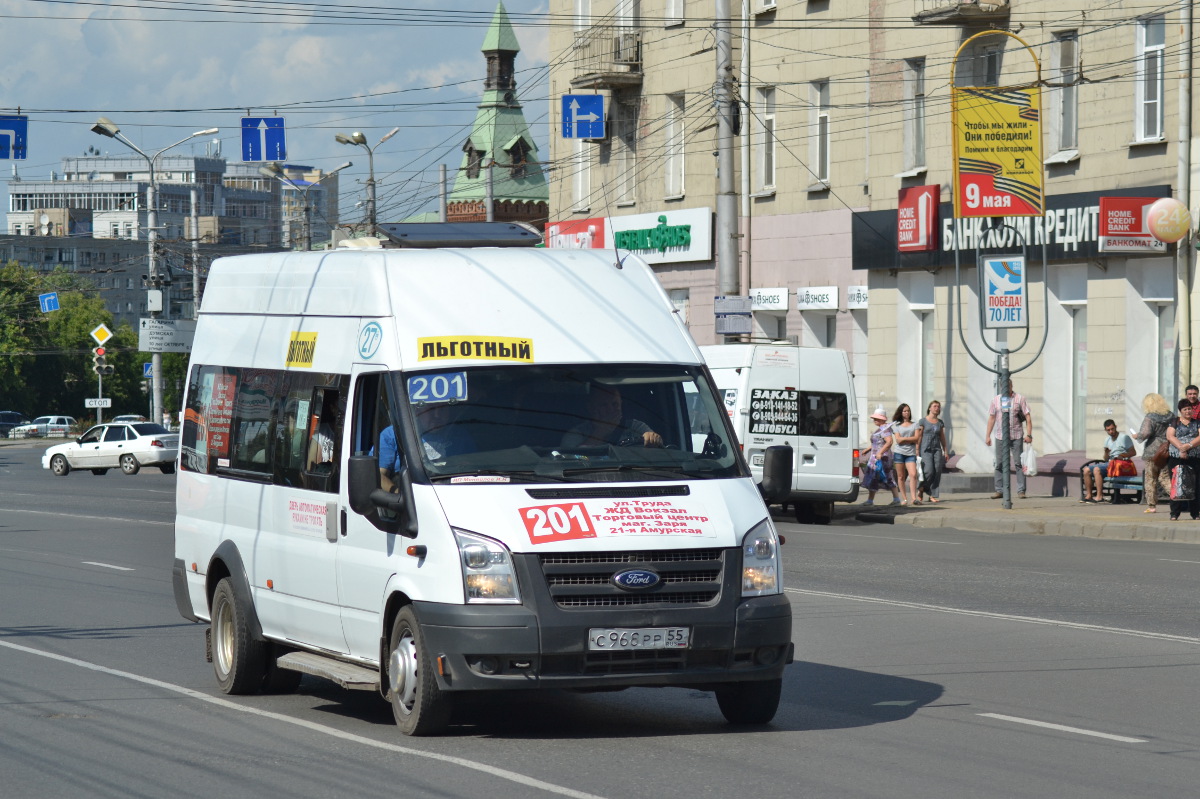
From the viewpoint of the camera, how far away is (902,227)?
33.6 m

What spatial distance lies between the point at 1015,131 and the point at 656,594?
833 inches

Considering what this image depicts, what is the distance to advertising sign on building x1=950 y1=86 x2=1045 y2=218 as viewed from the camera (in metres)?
27.8

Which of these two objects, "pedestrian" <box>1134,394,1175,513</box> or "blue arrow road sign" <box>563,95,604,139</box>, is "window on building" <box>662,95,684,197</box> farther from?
"pedestrian" <box>1134,394,1175,513</box>

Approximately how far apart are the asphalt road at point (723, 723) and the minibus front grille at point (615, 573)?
27.4 inches

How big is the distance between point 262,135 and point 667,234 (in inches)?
369

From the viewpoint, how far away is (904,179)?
3412 centimetres

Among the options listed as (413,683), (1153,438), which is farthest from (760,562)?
(1153,438)

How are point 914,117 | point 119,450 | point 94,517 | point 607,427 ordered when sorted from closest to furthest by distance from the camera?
point 607,427
point 94,517
point 914,117
point 119,450

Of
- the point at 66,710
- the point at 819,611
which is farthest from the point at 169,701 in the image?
the point at 819,611

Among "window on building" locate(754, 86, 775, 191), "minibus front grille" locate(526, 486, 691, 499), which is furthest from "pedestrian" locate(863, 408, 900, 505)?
"minibus front grille" locate(526, 486, 691, 499)

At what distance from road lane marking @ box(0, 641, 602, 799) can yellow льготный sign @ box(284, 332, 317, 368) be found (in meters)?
1.90

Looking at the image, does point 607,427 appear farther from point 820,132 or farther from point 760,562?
point 820,132

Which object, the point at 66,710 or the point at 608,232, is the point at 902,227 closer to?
the point at 608,232

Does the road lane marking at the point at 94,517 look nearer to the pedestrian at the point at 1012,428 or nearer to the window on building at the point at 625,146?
the pedestrian at the point at 1012,428
